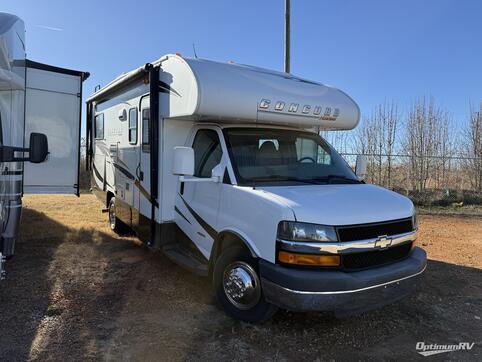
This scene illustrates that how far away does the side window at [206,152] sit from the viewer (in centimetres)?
483

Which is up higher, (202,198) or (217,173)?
(217,173)

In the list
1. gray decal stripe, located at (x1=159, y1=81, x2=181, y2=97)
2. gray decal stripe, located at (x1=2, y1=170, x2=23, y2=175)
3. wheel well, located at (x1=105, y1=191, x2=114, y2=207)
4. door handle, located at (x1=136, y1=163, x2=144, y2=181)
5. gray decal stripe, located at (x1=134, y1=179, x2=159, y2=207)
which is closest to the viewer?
gray decal stripe, located at (x1=2, y1=170, x2=23, y2=175)

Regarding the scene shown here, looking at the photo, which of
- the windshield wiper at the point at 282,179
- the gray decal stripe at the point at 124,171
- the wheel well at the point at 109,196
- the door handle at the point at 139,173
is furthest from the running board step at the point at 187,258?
the wheel well at the point at 109,196

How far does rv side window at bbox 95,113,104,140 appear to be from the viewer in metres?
7.95

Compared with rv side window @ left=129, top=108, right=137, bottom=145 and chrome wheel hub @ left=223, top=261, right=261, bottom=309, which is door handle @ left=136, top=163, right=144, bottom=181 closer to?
rv side window @ left=129, top=108, right=137, bottom=145

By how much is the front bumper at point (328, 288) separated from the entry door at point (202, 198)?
3.71 feet

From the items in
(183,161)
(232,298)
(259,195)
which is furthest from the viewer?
(183,161)

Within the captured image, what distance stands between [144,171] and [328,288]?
11.1 ft

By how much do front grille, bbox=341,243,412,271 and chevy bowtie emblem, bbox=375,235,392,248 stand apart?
0.22ft

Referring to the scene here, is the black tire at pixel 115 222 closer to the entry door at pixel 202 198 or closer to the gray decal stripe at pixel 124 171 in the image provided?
the gray decal stripe at pixel 124 171

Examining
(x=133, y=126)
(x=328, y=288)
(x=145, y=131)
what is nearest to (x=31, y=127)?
(x=133, y=126)

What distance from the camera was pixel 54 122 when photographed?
5.80m

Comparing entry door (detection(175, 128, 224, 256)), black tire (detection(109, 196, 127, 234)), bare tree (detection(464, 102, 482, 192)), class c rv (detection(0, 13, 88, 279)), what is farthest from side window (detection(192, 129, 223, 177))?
bare tree (detection(464, 102, 482, 192))

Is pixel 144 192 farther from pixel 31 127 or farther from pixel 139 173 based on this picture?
pixel 31 127
